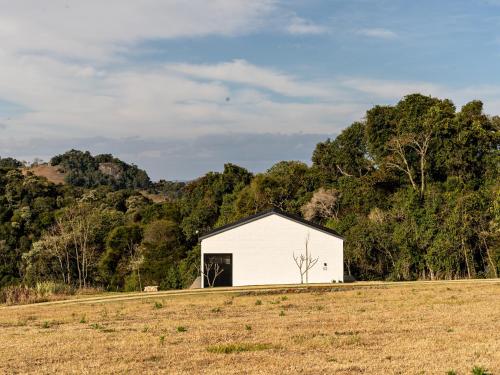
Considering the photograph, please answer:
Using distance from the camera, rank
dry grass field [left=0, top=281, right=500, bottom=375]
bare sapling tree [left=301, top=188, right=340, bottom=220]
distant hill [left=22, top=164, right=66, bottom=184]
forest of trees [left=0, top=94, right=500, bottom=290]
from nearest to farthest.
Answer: dry grass field [left=0, top=281, right=500, bottom=375] → forest of trees [left=0, top=94, right=500, bottom=290] → bare sapling tree [left=301, top=188, right=340, bottom=220] → distant hill [left=22, top=164, right=66, bottom=184]

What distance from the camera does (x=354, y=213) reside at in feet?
186

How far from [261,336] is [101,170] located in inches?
6006

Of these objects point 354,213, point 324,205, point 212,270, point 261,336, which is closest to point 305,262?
point 212,270

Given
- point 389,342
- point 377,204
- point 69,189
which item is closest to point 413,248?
point 377,204

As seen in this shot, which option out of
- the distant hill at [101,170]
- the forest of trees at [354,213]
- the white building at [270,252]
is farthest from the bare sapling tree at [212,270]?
the distant hill at [101,170]

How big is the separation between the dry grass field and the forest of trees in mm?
20110

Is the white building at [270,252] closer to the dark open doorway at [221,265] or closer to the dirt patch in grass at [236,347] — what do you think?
the dark open doorway at [221,265]

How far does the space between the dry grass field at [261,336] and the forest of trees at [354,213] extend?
66.0 feet

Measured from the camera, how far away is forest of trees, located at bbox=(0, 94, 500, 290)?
48.4m

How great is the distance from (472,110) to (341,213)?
1508 centimetres

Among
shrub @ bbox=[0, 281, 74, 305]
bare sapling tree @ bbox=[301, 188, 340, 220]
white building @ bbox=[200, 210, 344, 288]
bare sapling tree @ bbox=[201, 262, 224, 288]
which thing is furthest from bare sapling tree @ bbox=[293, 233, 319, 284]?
shrub @ bbox=[0, 281, 74, 305]

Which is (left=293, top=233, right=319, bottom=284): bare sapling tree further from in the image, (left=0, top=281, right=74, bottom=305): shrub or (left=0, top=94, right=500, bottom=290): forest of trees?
(left=0, top=281, right=74, bottom=305): shrub

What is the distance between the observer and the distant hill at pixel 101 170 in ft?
512

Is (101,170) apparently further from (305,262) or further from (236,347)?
(236,347)
